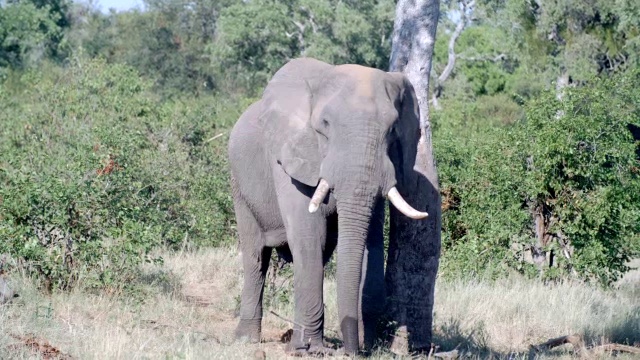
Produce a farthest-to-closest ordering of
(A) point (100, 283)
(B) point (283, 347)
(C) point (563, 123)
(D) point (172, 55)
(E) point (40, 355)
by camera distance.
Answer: (D) point (172, 55) → (C) point (563, 123) → (A) point (100, 283) → (B) point (283, 347) → (E) point (40, 355)

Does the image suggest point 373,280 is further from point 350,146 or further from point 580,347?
point 580,347

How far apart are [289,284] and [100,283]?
2.02m

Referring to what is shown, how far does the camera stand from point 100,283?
32.9ft

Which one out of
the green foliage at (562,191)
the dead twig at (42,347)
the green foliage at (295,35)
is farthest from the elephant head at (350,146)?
the green foliage at (295,35)

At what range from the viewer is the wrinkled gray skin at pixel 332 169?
7.32 m

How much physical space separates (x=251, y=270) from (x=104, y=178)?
2535mm

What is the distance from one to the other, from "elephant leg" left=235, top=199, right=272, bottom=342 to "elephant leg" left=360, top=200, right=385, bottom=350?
128 centimetres

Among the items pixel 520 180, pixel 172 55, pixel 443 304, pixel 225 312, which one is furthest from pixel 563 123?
pixel 172 55

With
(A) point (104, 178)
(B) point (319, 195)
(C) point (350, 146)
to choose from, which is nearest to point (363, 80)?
(C) point (350, 146)

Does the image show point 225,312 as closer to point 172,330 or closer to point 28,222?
point 172,330

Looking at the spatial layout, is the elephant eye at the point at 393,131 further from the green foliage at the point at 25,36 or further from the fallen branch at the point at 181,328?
the green foliage at the point at 25,36

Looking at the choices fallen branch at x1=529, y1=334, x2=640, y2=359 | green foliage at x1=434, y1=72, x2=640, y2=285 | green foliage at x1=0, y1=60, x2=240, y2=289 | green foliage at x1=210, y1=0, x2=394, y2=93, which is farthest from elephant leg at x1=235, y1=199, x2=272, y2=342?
green foliage at x1=210, y1=0, x2=394, y2=93

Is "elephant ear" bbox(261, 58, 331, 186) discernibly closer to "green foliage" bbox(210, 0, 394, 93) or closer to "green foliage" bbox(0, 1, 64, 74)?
"green foliage" bbox(210, 0, 394, 93)

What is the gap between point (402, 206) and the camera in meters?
7.27
